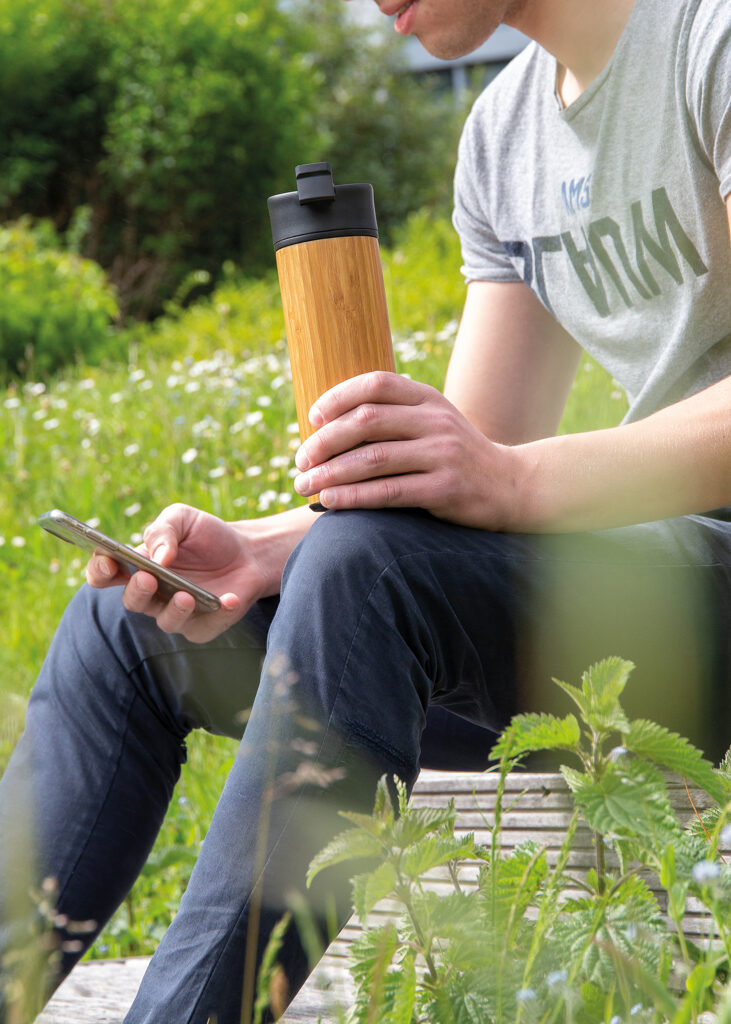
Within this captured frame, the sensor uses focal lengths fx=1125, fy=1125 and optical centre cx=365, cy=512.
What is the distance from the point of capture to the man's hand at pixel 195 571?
4.72 ft

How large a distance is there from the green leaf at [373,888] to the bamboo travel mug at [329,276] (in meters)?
0.51

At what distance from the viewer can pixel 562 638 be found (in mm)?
1228

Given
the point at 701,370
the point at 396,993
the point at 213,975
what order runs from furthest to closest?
the point at 701,370 < the point at 213,975 < the point at 396,993

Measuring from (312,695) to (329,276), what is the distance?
1.47 feet

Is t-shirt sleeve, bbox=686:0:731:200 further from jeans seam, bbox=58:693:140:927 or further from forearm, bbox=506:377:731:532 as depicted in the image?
jeans seam, bbox=58:693:140:927

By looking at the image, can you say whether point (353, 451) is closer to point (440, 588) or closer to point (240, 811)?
point (440, 588)

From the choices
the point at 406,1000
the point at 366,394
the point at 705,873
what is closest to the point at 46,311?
the point at 366,394

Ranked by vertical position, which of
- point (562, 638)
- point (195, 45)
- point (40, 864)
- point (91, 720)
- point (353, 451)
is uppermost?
point (195, 45)

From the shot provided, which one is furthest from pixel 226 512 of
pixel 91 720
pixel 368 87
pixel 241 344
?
pixel 368 87

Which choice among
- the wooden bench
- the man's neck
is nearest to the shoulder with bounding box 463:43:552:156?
the man's neck

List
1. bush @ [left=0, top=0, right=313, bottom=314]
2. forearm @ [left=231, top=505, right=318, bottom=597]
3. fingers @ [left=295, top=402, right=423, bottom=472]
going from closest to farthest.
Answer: fingers @ [left=295, top=402, right=423, bottom=472], forearm @ [left=231, top=505, right=318, bottom=597], bush @ [left=0, top=0, right=313, bottom=314]

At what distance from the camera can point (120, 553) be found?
1.35 m

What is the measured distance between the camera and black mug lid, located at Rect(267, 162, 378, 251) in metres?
1.19

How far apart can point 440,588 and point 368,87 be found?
650 inches
